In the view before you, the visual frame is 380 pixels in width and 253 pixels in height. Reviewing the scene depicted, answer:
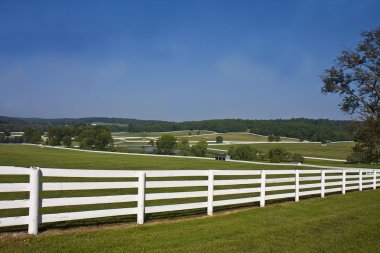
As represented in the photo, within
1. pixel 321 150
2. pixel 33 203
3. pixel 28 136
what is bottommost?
pixel 321 150

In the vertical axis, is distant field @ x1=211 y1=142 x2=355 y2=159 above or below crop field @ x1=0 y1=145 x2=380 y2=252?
below

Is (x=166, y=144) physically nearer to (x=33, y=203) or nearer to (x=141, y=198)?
(x=141, y=198)

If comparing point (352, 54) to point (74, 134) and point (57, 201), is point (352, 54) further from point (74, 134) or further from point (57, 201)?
point (74, 134)

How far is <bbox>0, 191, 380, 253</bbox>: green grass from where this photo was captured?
7949mm

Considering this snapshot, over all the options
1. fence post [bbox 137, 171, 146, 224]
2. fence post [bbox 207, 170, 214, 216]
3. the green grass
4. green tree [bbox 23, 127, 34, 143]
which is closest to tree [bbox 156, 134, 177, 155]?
green tree [bbox 23, 127, 34, 143]

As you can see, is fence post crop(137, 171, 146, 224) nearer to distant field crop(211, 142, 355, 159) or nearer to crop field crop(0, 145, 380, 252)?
crop field crop(0, 145, 380, 252)

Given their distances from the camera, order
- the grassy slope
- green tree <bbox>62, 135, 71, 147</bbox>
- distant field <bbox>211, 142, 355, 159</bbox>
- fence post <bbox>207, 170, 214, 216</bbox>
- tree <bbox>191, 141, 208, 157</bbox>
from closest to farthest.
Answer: fence post <bbox>207, 170, 214, 216</bbox>
the grassy slope
tree <bbox>191, 141, 208, 157</bbox>
distant field <bbox>211, 142, 355, 159</bbox>
green tree <bbox>62, 135, 71, 147</bbox>

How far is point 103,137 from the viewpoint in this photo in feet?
354

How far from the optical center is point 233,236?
31.0 feet

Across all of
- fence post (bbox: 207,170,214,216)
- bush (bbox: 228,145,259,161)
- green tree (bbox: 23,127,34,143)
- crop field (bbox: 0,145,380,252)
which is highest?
fence post (bbox: 207,170,214,216)

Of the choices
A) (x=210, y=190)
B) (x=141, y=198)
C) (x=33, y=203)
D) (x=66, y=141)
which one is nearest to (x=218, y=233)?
(x=141, y=198)

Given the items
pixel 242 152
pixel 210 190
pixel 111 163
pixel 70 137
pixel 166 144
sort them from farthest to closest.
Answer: pixel 70 137
pixel 166 144
pixel 242 152
pixel 111 163
pixel 210 190

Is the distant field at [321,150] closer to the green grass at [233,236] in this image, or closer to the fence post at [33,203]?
the green grass at [233,236]

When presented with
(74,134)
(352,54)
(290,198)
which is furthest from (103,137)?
(290,198)
